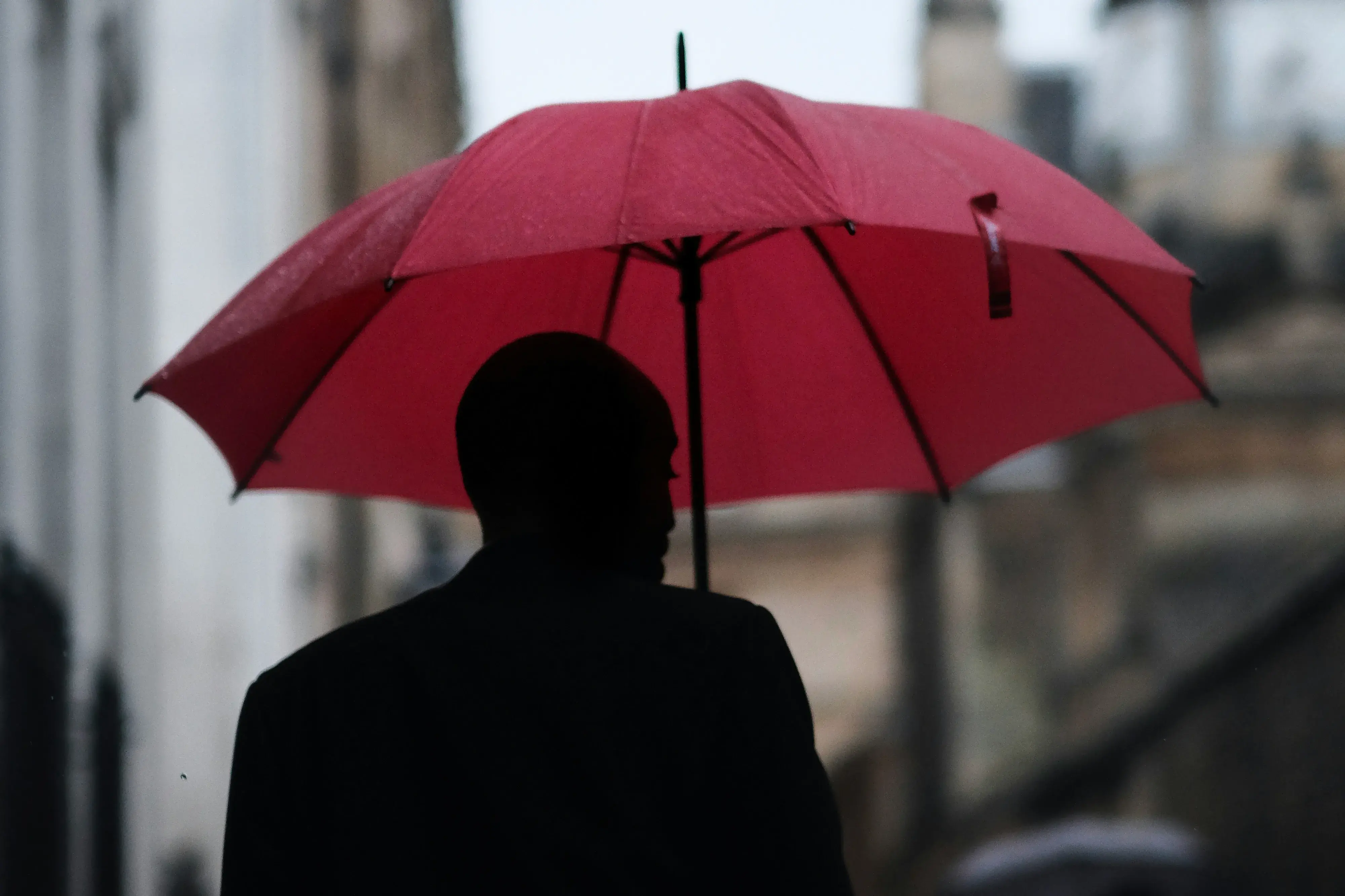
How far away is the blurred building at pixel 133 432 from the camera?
15.3ft

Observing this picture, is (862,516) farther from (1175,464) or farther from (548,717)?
(548,717)

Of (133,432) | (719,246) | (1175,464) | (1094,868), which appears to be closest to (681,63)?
(719,246)

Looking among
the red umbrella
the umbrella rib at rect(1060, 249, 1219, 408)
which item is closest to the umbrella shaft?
the red umbrella

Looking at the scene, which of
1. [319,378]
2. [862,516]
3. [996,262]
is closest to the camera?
[996,262]

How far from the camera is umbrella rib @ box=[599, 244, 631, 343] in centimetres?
289

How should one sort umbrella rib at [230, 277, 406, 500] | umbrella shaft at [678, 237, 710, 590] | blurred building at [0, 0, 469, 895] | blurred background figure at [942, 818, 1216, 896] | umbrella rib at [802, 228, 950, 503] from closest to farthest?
umbrella shaft at [678, 237, 710, 590]
umbrella rib at [230, 277, 406, 500]
umbrella rib at [802, 228, 950, 503]
blurred building at [0, 0, 469, 895]
blurred background figure at [942, 818, 1216, 896]

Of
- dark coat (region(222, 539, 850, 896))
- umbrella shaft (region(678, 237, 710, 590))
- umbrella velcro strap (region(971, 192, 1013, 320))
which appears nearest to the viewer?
dark coat (region(222, 539, 850, 896))

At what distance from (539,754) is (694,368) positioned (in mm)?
1076

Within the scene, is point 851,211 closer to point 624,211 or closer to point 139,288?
point 624,211

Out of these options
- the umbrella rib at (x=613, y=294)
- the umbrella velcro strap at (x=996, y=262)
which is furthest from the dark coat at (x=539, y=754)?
the umbrella rib at (x=613, y=294)

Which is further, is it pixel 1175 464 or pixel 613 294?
pixel 1175 464

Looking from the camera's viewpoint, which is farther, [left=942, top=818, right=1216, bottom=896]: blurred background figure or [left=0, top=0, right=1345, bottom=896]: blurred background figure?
[left=942, top=818, right=1216, bottom=896]: blurred background figure

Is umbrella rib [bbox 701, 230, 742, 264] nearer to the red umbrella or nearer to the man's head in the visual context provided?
the red umbrella

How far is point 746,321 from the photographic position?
2.90 meters
